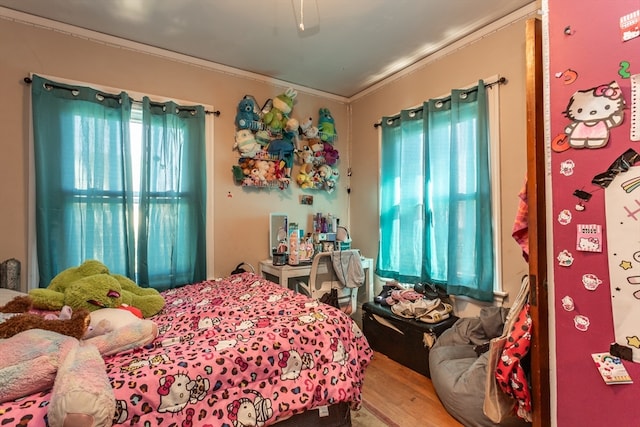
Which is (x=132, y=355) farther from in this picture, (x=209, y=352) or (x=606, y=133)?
(x=606, y=133)

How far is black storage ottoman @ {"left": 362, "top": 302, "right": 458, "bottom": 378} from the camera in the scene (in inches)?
90.2

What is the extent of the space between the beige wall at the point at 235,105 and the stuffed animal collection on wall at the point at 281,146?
4.2 inches

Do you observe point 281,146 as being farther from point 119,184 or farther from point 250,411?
point 250,411

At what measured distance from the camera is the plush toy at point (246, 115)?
2.86 meters

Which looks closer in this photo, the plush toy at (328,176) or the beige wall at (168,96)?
the beige wall at (168,96)

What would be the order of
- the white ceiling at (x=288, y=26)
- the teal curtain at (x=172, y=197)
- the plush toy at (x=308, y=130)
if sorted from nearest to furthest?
the white ceiling at (x=288, y=26)
the teal curtain at (x=172, y=197)
the plush toy at (x=308, y=130)

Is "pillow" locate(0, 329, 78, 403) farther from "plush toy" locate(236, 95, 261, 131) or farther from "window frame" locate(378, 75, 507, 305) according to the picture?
"window frame" locate(378, 75, 507, 305)

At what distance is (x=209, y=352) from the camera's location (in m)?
1.18

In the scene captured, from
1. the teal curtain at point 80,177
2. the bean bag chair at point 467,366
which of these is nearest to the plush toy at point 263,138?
the teal curtain at point 80,177

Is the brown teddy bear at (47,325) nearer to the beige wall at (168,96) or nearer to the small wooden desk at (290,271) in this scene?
the beige wall at (168,96)

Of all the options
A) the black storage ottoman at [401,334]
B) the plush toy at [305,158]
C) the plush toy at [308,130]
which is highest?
the plush toy at [308,130]

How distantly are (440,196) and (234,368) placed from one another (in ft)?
6.84

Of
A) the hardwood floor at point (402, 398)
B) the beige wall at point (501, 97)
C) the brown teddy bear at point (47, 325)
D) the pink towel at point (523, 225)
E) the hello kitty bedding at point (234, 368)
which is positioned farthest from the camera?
the beige wall at point (501, 97)

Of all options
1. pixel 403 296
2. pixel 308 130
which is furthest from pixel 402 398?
pixel 308 130
